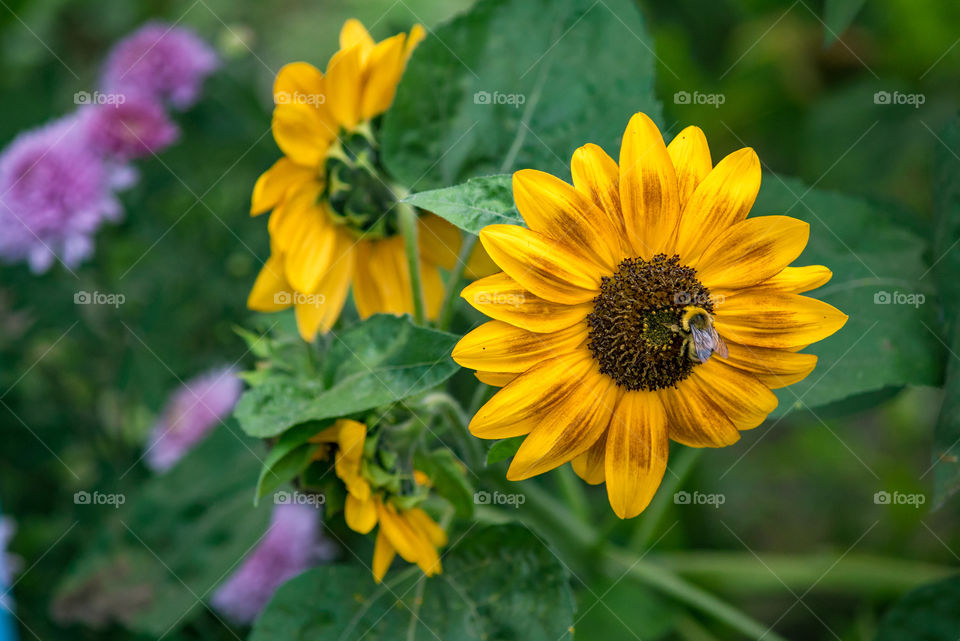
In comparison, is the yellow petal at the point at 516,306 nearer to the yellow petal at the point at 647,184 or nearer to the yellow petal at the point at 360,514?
the yellow petal at the point at 647,184

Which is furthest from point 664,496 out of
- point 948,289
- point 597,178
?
point 597,178

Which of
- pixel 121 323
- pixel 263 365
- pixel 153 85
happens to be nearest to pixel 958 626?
pixel 263 365

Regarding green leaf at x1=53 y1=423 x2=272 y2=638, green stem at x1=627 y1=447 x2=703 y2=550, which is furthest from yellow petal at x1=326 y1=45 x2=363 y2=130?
green stem at x1=627 y1=447 x2=703 y2=550

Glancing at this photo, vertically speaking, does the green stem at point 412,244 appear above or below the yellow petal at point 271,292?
above

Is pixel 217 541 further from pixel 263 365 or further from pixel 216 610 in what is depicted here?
pixel 263 365

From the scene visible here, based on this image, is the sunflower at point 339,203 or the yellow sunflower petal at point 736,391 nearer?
the yellow sunflower petal at point 736,391

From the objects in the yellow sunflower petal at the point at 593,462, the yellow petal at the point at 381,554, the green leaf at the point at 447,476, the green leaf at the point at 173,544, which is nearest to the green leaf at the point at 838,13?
the yellow sunflower petal at the point at 593,462

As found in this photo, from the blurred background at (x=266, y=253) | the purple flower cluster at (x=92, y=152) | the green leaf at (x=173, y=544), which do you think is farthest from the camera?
the blurred background at (x=266, y=253)
